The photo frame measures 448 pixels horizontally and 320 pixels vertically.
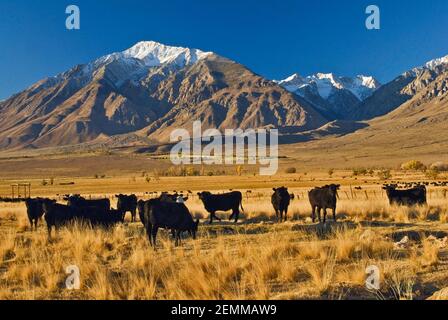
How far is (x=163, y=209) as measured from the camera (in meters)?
16.5

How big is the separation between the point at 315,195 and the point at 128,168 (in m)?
128

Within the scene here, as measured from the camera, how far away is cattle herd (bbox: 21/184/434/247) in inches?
649

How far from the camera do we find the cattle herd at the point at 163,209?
16484 mm

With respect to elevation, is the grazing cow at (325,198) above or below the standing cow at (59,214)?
above

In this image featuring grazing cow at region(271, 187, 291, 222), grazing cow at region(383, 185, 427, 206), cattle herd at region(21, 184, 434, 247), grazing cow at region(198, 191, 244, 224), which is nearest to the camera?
cattle herd at region(21, 184, 434, 247)

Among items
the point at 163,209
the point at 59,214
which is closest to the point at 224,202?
the point at 59,214

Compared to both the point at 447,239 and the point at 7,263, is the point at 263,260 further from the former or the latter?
the point at 7,263

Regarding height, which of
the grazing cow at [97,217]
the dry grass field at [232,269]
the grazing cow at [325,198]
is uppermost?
the grazing cow at [325,198]

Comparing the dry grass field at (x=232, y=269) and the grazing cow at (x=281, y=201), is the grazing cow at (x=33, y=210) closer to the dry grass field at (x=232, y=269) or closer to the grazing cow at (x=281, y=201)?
the dry grass field at (x=232, y=269)

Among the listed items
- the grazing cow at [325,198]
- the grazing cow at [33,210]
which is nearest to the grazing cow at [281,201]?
the grazing cow at [325,198]

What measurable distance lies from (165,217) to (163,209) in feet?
1.02

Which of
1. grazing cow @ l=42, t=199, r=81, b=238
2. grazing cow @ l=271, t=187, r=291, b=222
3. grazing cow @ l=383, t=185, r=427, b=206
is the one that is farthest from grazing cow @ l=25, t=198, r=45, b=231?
grazing cow @ l=383, t=185, r=427, b=206

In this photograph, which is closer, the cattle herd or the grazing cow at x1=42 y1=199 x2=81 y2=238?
the cattle herd

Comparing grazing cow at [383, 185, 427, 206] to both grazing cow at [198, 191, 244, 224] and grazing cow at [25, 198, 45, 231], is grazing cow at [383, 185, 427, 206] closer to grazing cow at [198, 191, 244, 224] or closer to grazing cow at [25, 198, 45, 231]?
grazing cow at [198, 191, 244, 224]
